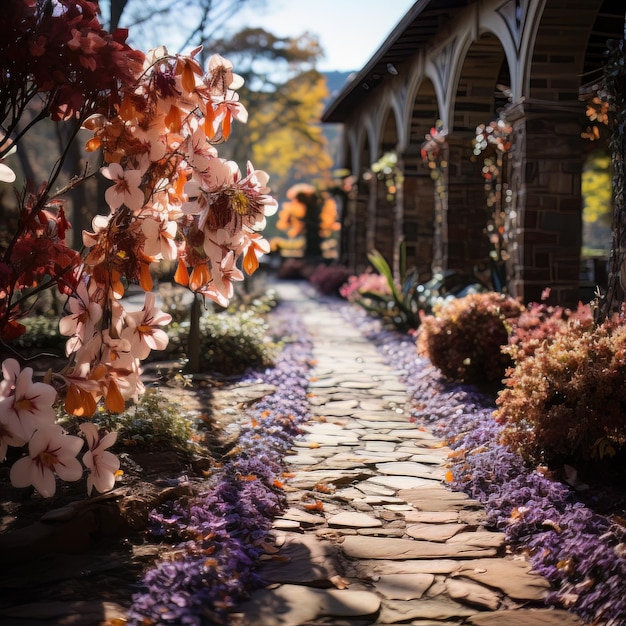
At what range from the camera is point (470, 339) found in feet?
20.7

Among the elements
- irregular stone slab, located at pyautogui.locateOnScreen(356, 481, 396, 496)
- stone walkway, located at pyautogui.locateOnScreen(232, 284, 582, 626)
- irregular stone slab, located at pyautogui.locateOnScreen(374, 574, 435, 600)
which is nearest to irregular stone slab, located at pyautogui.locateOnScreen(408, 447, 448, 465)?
stone walkway, located at pyautogui.locateOnScreen(232, 284, 582, 626)

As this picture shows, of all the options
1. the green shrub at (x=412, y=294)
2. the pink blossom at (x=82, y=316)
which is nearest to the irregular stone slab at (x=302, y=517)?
the pink blossom at (x=82, y=316)

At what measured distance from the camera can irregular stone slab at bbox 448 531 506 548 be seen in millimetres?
3218

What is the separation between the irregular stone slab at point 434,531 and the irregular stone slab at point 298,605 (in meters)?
0.65

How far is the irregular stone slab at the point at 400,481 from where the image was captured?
13.3ft

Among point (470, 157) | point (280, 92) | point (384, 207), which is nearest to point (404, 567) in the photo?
point (470, 157)

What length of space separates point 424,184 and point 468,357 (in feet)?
19.0

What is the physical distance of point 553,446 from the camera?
383 centimetres

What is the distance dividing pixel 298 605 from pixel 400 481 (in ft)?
5.23

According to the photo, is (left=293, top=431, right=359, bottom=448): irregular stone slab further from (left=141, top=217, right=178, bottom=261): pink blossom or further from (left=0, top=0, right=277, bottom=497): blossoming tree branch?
(left=141, top=217, right=178, bottom=261): pink blossom

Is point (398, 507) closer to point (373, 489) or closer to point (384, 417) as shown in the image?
point (373, 489)

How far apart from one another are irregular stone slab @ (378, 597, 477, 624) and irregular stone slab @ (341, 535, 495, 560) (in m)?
0.41

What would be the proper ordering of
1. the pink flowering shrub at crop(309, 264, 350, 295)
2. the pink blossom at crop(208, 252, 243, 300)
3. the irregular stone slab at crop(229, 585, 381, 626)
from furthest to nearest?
the pink flowering shrub at crop(309, 264, 350, 295)
the pink blossom at crop(208, 252, 243, 300)
the irregular stone slab at crop(229, 585, 381, 626)

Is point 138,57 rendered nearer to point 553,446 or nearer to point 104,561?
point 104,561
